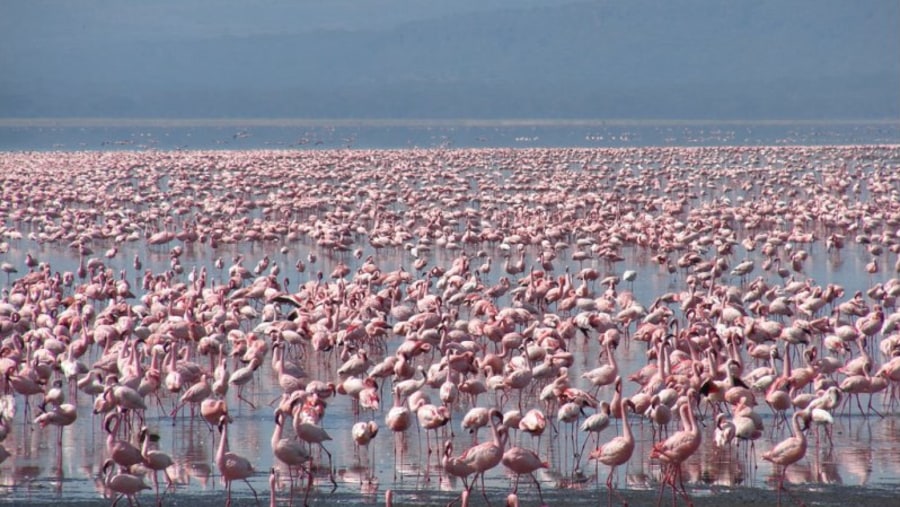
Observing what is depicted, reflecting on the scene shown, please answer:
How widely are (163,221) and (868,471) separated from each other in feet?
64.0

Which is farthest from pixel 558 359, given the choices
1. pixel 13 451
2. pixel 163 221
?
pixel 163 221

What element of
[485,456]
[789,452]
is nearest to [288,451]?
[485,456]

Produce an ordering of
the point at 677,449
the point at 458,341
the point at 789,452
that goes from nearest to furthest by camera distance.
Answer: the point at 677,449 → the point at 789,452 → the point at 458,341

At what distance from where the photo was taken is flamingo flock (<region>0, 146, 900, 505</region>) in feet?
31.5

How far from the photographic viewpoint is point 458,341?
42.1 ft

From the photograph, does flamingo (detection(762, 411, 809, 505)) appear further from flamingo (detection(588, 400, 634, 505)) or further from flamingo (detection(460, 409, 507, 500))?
flamingo (detection(460, 409, 507, 500))

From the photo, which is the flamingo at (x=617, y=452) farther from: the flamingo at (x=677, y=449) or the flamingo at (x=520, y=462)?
the flamingo at (x=520, y=462)

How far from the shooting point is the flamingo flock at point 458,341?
31.5 ft

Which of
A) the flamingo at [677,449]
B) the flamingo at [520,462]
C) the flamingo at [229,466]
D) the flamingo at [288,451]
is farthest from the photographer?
the flamingo at [288,451]

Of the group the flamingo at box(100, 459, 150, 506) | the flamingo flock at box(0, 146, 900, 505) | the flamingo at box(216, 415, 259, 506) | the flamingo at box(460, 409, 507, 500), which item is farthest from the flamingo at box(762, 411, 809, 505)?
the flamingo at box(100, 459, 150, 506)

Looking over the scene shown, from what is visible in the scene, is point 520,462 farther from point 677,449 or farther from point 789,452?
point 789,452

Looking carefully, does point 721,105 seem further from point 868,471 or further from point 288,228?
point 868,471

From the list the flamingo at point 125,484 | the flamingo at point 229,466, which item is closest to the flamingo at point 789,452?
the flamingo at point 229,466

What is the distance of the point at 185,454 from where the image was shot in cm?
1015
